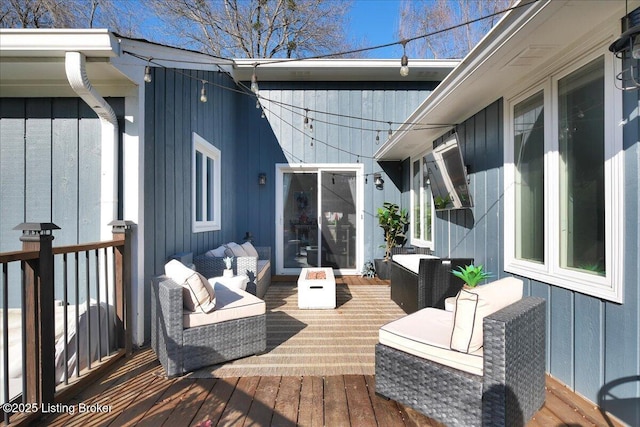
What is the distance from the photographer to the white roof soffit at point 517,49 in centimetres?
166

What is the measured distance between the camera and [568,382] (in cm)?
210

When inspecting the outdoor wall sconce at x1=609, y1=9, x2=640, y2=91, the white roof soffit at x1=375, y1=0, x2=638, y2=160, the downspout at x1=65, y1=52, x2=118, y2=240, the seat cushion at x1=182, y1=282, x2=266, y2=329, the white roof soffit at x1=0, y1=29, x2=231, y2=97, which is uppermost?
the white roof soffit at x1=0, y1=29, x2=231, y2=97

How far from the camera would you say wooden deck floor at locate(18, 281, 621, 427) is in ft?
5.82

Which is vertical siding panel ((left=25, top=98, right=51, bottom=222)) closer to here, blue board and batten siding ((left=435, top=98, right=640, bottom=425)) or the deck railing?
the deck railing

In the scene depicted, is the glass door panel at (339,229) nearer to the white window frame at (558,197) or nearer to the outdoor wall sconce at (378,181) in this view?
the outdoor wall sconce at (378,181)

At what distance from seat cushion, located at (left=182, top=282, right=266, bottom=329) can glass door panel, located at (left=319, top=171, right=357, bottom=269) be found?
10.6 feet

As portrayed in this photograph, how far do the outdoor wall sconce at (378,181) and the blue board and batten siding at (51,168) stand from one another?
4386 millimetres

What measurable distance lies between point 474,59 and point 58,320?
3847mm

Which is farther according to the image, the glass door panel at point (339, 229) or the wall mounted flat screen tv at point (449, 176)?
the glass door panel at point (339, 229)

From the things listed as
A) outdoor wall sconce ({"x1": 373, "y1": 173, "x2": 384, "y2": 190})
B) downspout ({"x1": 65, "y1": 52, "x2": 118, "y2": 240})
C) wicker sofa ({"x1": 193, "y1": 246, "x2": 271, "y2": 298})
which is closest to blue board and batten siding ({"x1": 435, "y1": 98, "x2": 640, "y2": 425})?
wicker sofa ({"x1": 193, "y1": 246, "x2": 271, "y2": 298})

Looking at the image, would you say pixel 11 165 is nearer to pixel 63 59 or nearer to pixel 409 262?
pixel 63 59

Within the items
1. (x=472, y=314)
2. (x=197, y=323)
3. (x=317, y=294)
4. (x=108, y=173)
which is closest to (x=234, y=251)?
(x=317, y=294)

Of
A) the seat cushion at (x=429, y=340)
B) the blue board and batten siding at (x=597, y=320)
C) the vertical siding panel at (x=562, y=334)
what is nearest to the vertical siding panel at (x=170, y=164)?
the seat cushion at (x=429, y=340)

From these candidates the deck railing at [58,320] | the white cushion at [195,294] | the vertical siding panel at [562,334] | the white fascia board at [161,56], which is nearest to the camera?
the deck railing at [58,320]
